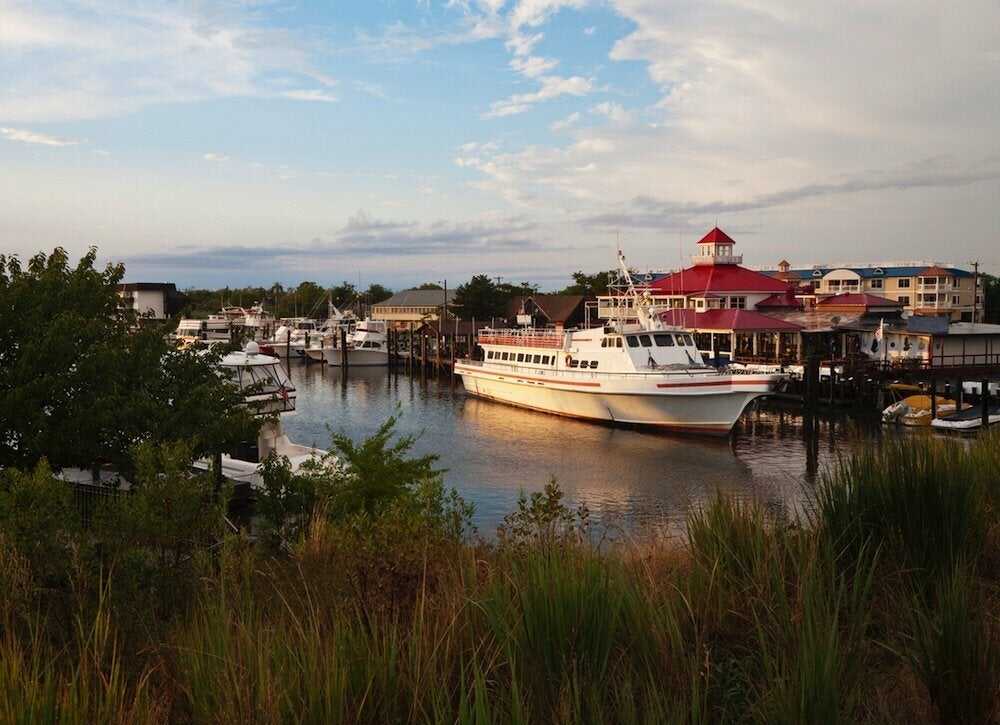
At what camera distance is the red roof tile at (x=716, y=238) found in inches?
2788

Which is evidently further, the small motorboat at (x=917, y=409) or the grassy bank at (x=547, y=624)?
the small motorboat at (x=917, y=409)

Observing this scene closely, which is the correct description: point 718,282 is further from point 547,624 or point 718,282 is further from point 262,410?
point 547,624

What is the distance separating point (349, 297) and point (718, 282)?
11550 centimetres

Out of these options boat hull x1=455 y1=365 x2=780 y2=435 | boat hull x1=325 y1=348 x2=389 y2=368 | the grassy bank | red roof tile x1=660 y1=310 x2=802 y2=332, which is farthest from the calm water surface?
boat hull x1=325 y1=348 x2=389 y2=368

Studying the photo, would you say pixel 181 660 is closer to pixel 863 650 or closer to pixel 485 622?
pixel 485 622

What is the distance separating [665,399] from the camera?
37469 mm

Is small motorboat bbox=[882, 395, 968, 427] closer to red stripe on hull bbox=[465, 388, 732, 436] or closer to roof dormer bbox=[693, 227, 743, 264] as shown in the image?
red stripe on hull bbox=[465, 388, 732, 436]

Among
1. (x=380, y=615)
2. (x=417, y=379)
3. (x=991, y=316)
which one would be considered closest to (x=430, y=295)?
(x=417, y=379)

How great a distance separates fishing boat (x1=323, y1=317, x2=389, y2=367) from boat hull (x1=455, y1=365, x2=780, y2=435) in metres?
41.8

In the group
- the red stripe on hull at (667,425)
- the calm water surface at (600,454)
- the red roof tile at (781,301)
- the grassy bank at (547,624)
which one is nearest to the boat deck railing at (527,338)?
the red stripe on hull at (667,425)

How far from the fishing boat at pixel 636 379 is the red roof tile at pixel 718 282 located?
23.4 m

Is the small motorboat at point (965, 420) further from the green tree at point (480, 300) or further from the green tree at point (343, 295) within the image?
the green tree at point (343, 295)

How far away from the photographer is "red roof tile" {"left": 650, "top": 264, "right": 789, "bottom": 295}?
6662 cm

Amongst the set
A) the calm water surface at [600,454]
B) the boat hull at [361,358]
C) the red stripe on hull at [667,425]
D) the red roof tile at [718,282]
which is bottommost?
the calm water surface at [600,454]
